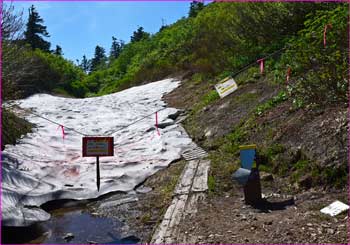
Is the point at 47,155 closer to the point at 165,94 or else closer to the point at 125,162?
the point at 125,162

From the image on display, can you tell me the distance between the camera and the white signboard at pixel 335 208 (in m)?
4.06

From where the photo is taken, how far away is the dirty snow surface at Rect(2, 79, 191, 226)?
5.78m

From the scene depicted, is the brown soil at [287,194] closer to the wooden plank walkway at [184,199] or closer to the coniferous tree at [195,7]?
the wooden plank walkway at [184,199]

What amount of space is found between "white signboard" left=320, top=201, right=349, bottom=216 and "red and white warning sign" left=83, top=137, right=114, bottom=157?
13.1 feet

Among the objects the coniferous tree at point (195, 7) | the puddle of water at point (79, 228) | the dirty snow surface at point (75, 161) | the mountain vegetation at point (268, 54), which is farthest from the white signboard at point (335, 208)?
the coniferous tree at point (195, 7)

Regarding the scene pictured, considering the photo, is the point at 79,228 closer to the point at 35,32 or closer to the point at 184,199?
the point at 184,199

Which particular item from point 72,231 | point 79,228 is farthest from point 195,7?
point 72,231

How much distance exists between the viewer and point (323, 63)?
548 cm

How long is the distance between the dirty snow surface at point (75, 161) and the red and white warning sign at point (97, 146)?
0.52 metres

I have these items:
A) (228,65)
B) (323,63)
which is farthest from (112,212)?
(228,65)

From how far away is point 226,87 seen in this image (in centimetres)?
1126

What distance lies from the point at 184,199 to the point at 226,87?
20.7 feet

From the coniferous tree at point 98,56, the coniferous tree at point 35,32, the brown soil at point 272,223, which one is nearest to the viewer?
the brown soil at point 272,223

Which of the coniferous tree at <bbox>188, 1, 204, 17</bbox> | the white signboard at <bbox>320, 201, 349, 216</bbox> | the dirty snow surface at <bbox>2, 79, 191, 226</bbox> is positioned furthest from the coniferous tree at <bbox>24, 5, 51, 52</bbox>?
the white signboard at <bbox>320, 201, 349, 216</bbox>
